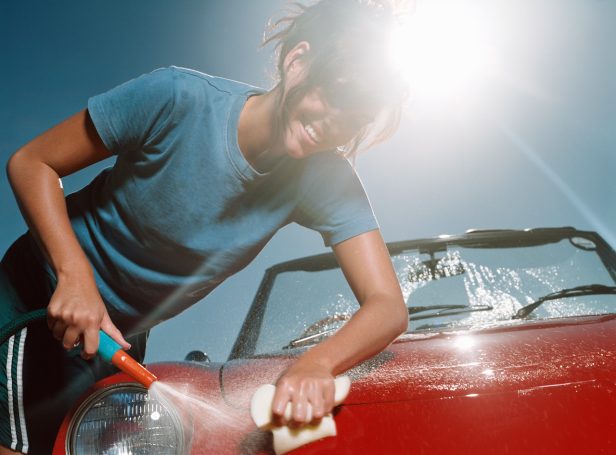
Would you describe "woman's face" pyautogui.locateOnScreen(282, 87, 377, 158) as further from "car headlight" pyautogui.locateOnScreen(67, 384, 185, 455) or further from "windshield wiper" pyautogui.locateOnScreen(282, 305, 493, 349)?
"windshield wiper" pyautogui.locateOnScreen(282, 305, 493, 349)

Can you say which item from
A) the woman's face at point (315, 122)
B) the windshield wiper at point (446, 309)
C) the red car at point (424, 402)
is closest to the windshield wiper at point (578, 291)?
the windshield wiper at point (446, 309)

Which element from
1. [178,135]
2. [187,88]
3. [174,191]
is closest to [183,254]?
[174,191]

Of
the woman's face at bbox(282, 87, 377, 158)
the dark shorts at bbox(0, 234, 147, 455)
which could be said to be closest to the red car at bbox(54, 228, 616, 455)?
the dark shorts at bbox(0, 234, 147, 455)

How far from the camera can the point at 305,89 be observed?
4.40ft

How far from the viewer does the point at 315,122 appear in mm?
1343

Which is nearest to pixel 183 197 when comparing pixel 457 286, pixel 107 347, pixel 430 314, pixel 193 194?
pixel 193 194

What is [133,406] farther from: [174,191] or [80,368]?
[174,191]

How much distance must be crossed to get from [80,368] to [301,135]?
2.77ft

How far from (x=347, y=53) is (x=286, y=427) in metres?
0.90

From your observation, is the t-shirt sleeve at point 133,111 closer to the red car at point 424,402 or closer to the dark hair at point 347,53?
the dark hair at point 347,53

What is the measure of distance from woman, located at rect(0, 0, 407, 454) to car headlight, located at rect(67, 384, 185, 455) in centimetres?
24

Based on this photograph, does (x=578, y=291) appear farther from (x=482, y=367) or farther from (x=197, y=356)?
(x=197, y=356)

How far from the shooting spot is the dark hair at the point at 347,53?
1340 mm

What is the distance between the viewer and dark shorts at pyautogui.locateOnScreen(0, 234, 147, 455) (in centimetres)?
126
